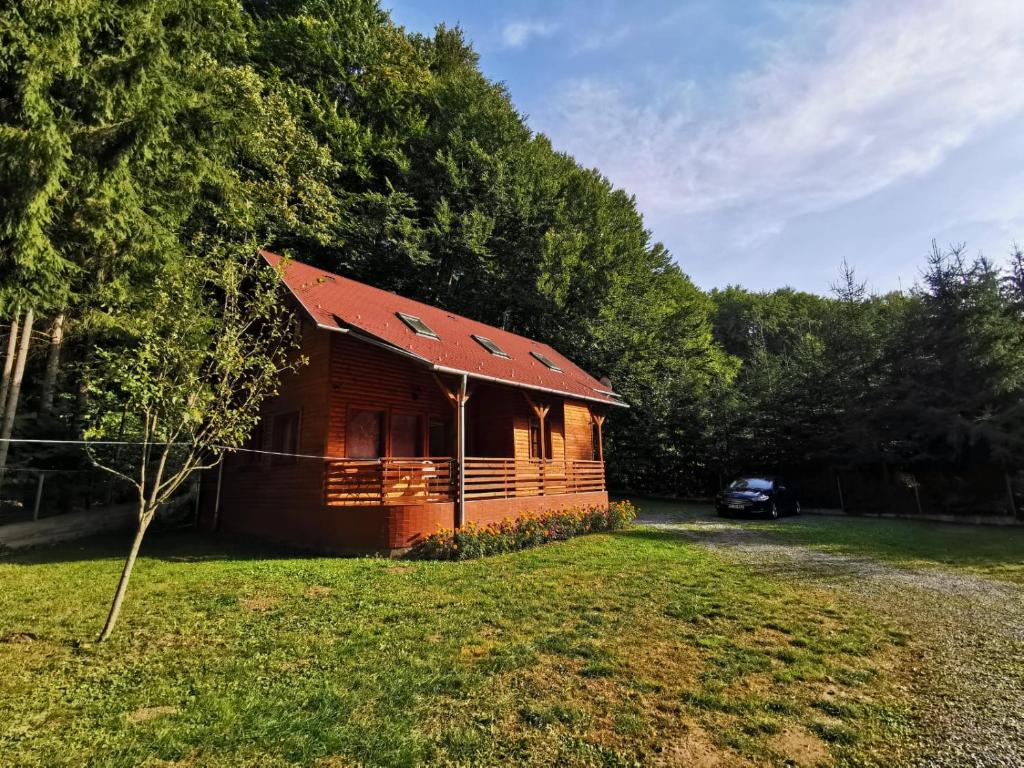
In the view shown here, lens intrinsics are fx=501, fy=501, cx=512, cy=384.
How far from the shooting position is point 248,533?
12.2 metres

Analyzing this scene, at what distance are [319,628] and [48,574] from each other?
6.02 m

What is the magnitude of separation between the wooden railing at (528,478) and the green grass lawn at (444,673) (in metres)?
3.47

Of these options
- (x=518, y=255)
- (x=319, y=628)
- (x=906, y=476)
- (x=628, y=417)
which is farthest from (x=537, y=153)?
(x=319, y=628)

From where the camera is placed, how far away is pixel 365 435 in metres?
11.7

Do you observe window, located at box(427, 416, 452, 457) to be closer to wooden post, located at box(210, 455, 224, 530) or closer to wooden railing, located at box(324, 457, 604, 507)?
wooden railing, located at box(324, 457, 604, 507)

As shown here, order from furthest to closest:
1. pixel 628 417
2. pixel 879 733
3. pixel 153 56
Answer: pixel 628 417 < pixel 153 56 < pixel 879 733

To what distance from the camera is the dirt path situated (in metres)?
3.25

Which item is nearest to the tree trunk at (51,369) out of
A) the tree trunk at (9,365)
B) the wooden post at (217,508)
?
the tree trunk at (9,365)

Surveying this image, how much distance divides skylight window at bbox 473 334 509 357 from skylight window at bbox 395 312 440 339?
197 cm

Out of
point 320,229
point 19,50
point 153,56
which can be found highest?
point 320,229

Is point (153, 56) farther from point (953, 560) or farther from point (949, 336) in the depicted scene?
point (949, 336)

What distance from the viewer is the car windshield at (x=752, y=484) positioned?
16.7 metres

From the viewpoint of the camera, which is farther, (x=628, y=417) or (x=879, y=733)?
(x=628, y=417)

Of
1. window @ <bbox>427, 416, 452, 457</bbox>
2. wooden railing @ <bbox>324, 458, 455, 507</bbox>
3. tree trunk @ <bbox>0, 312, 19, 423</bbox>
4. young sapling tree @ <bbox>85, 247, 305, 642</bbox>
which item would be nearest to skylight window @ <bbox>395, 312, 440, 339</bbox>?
window @ <bbox>427, 416, 452, 457</bbox>
